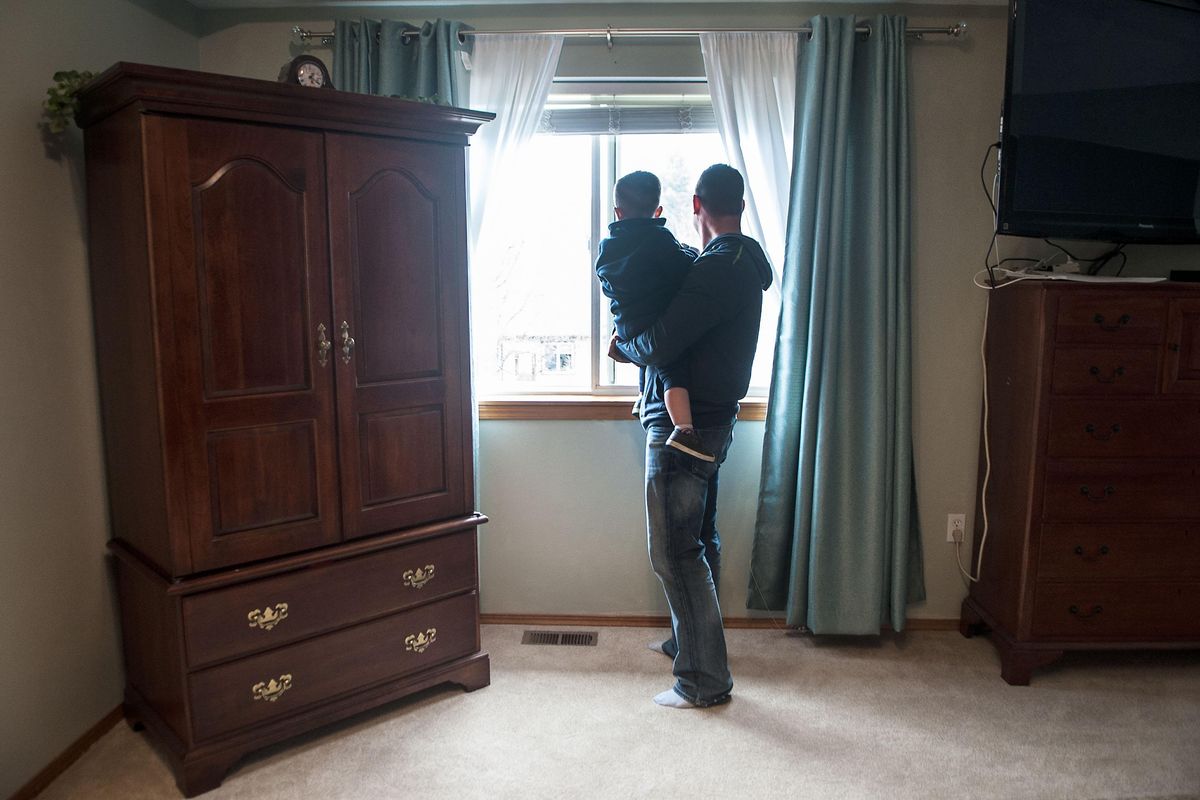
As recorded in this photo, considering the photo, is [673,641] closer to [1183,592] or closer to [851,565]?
[851,565]

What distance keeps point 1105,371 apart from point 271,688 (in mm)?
2514

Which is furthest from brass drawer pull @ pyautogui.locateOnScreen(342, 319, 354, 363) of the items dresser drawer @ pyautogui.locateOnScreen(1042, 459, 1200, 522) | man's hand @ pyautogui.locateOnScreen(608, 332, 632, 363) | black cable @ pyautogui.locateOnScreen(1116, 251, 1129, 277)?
black cable @ pyautogui.locateOnScreen(1116, 251, 1129, 277)

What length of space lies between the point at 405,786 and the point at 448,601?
54 cm

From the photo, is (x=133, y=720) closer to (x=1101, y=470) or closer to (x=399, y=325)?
(x=399, y=325)

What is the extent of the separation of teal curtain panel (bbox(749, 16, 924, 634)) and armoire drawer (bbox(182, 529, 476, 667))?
110 centimetres

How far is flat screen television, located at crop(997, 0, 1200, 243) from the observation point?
7.88ft

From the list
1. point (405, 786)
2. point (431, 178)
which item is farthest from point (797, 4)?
point (405, 786)

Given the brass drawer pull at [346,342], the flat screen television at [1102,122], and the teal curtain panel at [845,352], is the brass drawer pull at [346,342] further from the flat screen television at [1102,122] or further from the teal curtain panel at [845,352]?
the flat screen television at [1102,122]

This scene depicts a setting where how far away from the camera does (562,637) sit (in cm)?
286

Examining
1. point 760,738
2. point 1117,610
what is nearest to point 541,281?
point 760,738

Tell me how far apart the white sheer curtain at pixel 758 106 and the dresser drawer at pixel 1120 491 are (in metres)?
1.10

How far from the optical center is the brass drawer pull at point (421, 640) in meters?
2.35

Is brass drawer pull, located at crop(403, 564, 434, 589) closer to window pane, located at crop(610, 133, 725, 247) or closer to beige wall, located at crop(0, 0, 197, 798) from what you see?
beige wall, located at crop(0, 0, 197, 798)

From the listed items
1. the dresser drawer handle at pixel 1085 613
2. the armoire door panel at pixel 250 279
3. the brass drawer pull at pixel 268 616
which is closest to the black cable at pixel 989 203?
the dresser drawer handle at pixel 1085 613
